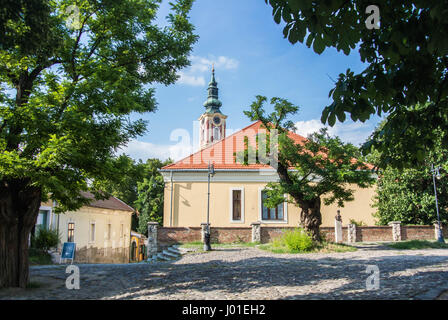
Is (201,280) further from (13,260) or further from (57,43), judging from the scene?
(57,43)

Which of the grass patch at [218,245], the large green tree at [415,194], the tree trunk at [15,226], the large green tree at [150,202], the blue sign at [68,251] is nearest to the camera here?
the tree trunk at [15,226]

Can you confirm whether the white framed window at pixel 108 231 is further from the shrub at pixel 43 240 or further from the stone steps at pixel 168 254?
the shrub at pixel 43 240

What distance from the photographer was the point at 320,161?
49.3ft

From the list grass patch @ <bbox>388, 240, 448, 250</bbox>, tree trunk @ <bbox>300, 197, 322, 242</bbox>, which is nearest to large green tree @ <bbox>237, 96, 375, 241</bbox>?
tree trunk @ <bbox>300, 197, 322, 242</bbox>

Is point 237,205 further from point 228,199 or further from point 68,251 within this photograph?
point 68,251

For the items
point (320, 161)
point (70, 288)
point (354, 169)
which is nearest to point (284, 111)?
point (320, 161)

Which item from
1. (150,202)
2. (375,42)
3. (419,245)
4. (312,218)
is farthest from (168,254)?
(150,202)

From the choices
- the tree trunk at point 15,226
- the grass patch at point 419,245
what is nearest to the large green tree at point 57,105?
the tree trunk at point 15,226

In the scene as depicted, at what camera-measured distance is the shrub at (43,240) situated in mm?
15406

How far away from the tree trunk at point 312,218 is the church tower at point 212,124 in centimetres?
3082

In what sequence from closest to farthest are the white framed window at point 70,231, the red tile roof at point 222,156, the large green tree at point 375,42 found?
1. the large green tree at point 375,42
2. the white framed window at point 70,231
3. the red tile roof at point 222,156

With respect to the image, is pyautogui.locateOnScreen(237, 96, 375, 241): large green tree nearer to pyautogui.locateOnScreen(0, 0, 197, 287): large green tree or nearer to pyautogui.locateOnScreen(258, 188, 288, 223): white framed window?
pyautogui.locateOnScreen(0, 0, 197, 287): large green tree

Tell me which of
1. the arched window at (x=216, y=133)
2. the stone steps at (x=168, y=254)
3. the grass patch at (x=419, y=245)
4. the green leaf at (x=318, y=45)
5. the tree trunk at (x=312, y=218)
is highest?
the arched window at (x=216, y=133)

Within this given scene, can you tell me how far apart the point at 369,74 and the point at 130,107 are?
522 centimetres
